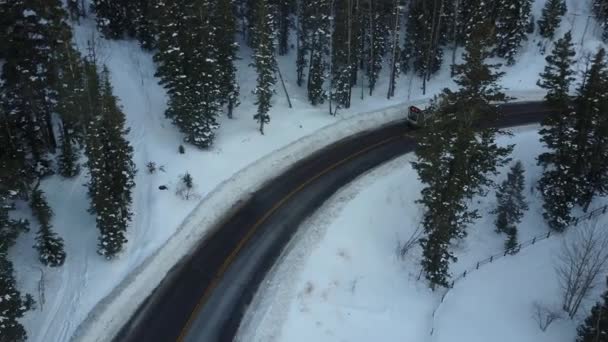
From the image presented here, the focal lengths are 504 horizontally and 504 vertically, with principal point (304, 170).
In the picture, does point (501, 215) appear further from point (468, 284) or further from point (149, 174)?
point (149, 174)

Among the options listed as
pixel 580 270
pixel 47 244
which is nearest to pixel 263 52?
pixel 47 244

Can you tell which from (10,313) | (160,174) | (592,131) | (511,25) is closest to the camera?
(10,313)

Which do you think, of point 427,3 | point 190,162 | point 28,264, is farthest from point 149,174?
point 427,3

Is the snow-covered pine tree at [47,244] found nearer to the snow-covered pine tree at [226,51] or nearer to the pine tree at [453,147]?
the snow-covered pine tree at [226,51]

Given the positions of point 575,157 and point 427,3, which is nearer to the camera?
point 575,157

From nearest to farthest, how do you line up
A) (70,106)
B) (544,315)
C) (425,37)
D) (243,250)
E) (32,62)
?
(544,315) → (243,250) → (70,106) → (32,62) → (425,37)

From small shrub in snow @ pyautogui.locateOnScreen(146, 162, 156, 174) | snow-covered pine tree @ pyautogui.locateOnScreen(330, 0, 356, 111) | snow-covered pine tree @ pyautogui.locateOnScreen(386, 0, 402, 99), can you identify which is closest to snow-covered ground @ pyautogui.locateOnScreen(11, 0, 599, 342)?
small shrub in snow @ pyautogui.locateOnScreen(146, 162, 156, 174)

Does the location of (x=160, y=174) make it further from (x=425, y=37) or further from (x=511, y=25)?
(x=511, y=25)
